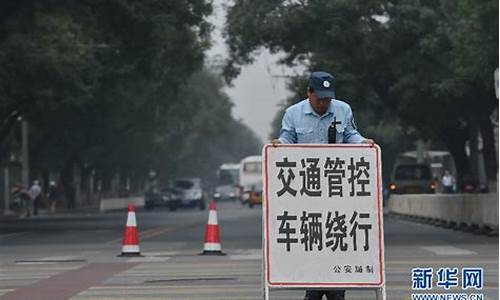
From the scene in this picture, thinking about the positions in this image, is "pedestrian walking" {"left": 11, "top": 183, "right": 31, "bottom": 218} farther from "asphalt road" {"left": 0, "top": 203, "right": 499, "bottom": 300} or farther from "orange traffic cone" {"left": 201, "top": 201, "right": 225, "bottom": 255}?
"orange traffic cone" {"left": 201, "top": 201, "right": 225, "bottom": 255}

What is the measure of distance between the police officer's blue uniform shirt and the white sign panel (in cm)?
30

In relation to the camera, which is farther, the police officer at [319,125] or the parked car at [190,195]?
the parked car at [190,195]

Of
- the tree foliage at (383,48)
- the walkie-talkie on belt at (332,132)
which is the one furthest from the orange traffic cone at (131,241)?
the tree foliage at (383,48)

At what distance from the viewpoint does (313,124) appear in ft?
32.5

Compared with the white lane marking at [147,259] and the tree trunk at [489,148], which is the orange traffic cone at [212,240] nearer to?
the white lane marking at [147,259]

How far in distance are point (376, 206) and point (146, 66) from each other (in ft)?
102

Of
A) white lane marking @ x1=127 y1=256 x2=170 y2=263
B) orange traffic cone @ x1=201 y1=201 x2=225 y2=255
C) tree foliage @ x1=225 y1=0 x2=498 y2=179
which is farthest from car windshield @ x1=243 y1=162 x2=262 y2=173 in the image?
white lane marking @ x1=127 y1=256 x2=170 y2=263

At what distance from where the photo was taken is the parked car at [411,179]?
51438mm

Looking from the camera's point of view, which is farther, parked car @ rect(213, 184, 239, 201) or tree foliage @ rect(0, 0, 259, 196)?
parked car @ rect(213, 184, 239, 201)

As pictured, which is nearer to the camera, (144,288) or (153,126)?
(144,288)

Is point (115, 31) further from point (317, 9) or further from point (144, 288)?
point (144, 288)

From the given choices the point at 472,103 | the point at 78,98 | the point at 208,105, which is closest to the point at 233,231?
the point at 472,103

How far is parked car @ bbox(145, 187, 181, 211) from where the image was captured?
240 ft

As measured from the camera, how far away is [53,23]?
146 feet
